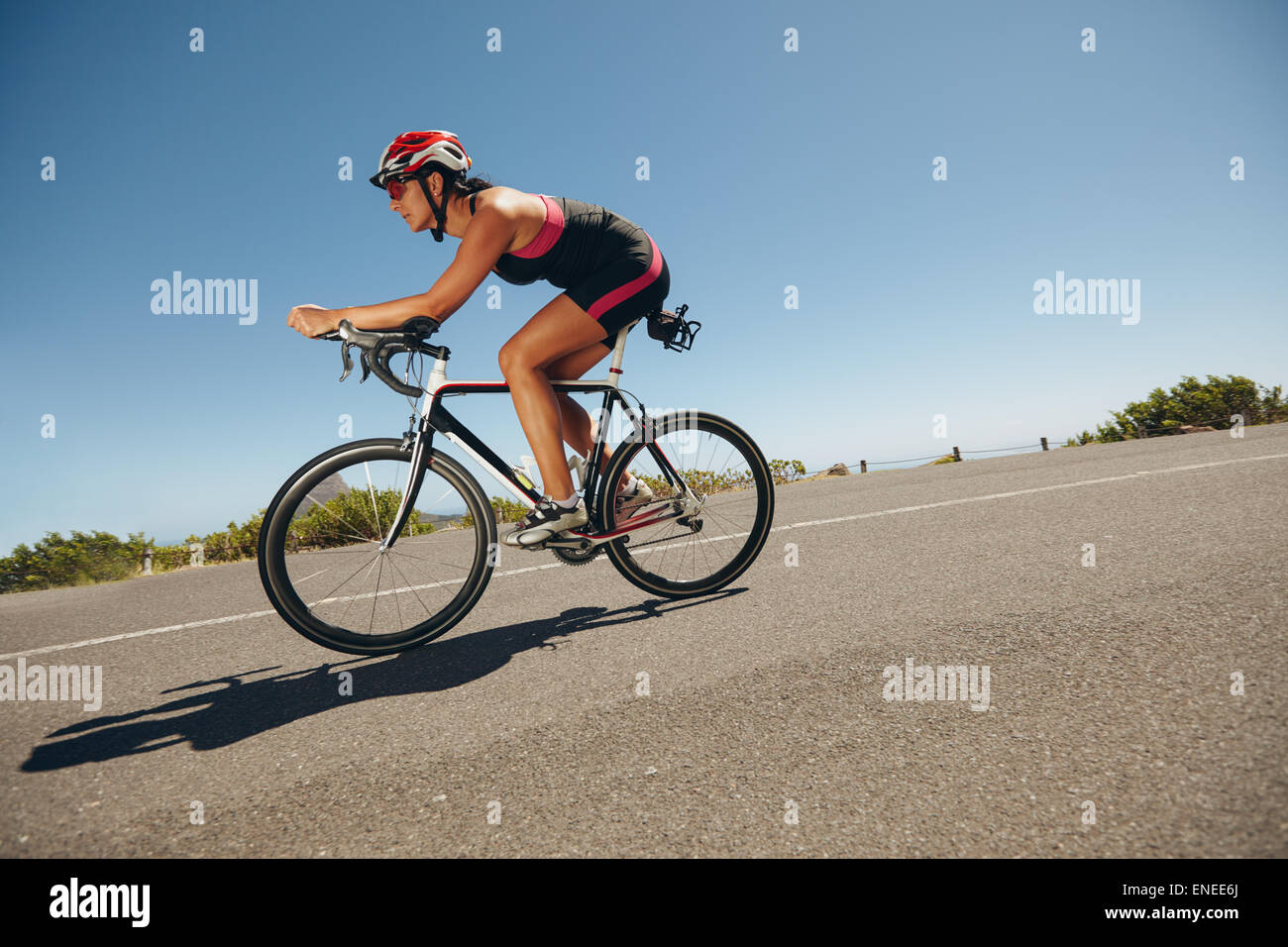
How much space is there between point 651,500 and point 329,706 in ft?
6.98

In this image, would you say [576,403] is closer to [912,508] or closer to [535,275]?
[535,275]

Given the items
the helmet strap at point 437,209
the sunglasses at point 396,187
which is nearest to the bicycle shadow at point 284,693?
the helmet strap at point 437,209

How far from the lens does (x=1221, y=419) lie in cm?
1930

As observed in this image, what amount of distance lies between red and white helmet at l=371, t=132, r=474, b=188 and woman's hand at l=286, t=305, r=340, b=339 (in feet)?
2.81

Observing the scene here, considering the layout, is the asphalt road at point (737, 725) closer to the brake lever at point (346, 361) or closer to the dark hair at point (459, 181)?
the brake lever at point (346, 361)

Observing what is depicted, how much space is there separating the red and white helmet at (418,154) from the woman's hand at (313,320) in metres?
0.86

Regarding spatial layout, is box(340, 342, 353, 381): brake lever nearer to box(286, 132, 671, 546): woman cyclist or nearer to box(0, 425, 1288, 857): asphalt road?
box(286, 132, 671, 546): woman cyclist

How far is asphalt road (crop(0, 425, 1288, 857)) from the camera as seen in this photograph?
145 centimetres

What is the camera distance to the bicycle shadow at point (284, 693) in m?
2.27
